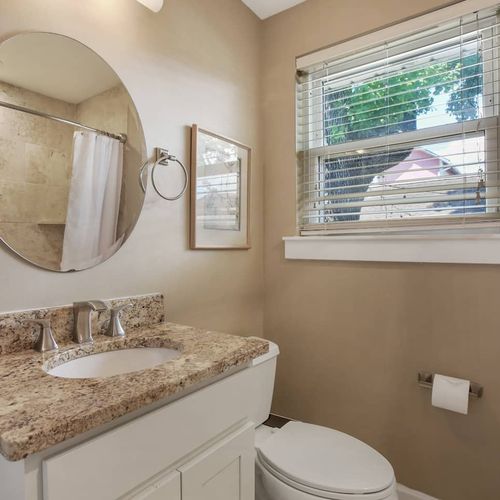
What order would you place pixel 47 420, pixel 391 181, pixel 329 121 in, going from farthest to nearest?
1. pixel 329 121
2. pixel 391 181
3. pixel 47 420

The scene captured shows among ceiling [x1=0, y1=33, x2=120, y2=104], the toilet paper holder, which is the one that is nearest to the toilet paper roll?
the toilet paper holder

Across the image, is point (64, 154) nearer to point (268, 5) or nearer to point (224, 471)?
point (224, 471)

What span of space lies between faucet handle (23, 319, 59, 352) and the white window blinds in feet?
3.93

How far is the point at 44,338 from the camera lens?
39.2 inches

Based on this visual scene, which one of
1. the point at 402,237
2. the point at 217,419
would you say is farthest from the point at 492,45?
the point at 217,419

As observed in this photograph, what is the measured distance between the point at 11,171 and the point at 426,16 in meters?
1.62

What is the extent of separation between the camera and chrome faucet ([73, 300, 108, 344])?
1.08m

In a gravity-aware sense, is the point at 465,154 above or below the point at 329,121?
below

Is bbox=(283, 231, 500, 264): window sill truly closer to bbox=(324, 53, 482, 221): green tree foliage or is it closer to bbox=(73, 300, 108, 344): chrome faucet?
bbox=(324, 53, 482, 221): green tree foliage

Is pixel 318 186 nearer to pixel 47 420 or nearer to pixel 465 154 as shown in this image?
pixel 465 154

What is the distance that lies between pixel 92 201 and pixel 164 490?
2.78 feet

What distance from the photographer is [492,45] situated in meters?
1.39

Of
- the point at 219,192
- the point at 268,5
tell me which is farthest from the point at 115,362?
the point at 268,5

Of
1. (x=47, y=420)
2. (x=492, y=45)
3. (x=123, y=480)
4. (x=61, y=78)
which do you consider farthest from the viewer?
(x=492, y=45)
